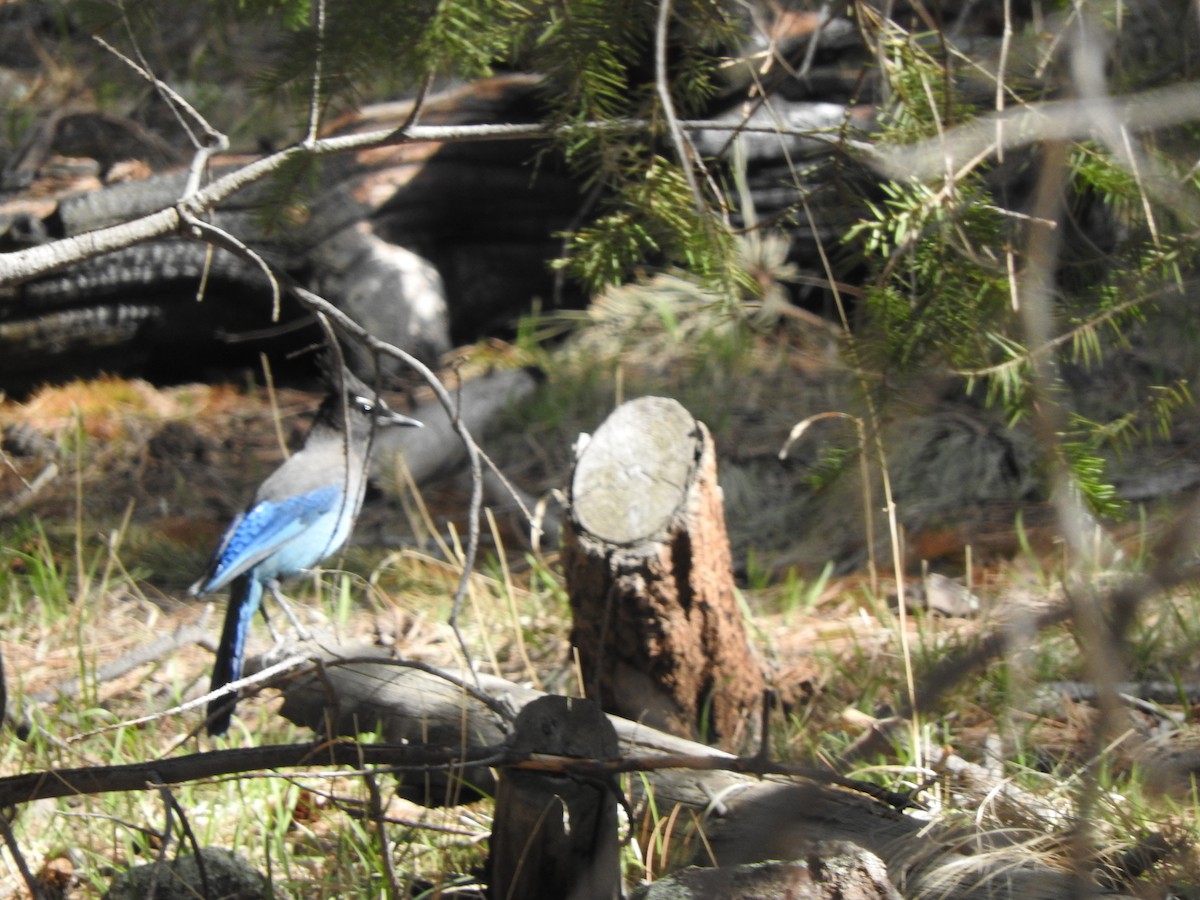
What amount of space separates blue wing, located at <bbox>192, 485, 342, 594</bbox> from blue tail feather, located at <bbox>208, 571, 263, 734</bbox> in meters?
0.05

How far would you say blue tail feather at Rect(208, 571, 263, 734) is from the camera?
312 cm

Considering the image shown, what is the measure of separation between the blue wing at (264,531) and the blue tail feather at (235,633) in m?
0.05

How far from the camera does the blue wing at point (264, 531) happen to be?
3.48 metres

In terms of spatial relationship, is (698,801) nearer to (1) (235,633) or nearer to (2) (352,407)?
(1) (235,633)

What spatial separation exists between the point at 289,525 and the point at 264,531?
0.32 ft

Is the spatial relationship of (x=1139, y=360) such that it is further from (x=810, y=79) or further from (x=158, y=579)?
(x=158, y=579)

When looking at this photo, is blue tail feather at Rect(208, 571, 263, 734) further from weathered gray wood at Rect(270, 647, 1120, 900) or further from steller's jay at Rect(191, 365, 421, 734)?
weathered gray wood at Rect(270, 647, 1120, 900)

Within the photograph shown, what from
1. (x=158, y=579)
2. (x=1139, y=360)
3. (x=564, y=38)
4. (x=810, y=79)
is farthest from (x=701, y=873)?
(x=810, y=79)

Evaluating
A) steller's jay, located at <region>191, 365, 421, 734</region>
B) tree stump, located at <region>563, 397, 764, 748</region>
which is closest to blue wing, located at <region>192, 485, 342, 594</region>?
steller's jay, located at <region>191, 365, 421, 734</region>

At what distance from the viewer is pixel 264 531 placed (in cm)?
360

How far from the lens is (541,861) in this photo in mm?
2066

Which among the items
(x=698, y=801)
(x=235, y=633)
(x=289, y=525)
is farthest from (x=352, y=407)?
(x=698, y=801)

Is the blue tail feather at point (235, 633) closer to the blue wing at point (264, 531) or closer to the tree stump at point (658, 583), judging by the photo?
the blue wing at point (264, 531)

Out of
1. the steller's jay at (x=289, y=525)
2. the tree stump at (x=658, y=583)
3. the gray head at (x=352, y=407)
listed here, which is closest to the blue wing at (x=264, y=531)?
the steller's jay at (x=289, y=525)
